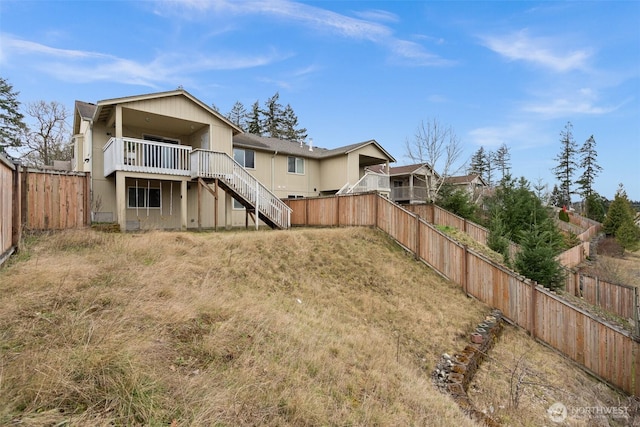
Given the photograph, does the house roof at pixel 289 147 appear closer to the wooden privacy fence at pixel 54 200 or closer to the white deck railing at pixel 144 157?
the white deck railing at pixel 144 157

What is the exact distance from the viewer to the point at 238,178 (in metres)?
13.4

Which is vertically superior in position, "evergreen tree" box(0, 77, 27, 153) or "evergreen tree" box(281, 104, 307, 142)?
"evergreen tree" box(281, 104, 307, 142)

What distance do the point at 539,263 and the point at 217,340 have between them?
1201cm

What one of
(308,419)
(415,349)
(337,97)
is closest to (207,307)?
(308,419)

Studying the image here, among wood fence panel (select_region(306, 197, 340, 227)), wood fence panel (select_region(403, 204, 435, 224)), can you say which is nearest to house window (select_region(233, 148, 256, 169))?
wood fence panel (select_region(306, 197, 340, 227))

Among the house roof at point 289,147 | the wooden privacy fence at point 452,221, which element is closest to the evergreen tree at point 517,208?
the wooden privacy fence at point 452,221

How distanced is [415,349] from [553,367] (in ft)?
12.5

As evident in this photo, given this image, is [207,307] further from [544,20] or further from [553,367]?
[544,20]

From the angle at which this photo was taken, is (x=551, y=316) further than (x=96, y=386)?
Yes

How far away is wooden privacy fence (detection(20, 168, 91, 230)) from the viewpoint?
26.5 feet

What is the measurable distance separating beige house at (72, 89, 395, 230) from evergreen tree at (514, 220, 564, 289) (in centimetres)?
981

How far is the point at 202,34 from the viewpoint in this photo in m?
13.9

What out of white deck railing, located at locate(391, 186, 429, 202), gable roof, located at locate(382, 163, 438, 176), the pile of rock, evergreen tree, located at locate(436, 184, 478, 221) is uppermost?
gable roof, located at locate(382, 163, 438, 176)

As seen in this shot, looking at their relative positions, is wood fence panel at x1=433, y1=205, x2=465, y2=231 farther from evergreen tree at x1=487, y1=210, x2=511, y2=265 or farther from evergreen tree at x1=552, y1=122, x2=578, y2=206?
evergreen tree at x1=552, y1=122, x2=578, y2=206
